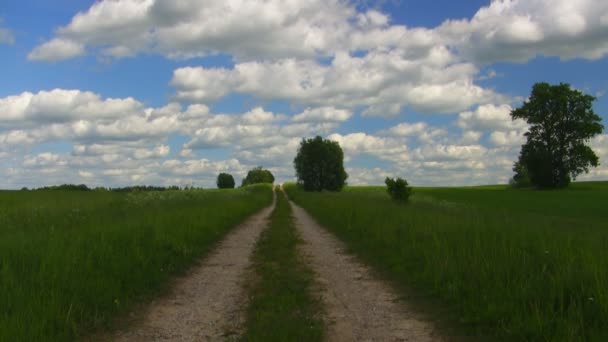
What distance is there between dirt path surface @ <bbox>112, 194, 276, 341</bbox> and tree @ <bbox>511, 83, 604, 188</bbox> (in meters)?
58.5

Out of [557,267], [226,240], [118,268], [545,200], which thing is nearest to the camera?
[557,267]

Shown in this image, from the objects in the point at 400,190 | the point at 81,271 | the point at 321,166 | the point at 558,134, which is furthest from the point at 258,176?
the point at 81,271

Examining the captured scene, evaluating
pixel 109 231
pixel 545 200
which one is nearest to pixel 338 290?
pixel 109 231

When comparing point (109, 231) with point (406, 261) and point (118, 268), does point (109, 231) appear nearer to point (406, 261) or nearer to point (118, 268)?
point (118, 268)

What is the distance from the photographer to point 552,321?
5625mm

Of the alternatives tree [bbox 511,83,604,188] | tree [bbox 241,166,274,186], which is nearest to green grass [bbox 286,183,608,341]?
tree [bbox 511,83,604,188]

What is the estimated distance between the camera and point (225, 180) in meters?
141

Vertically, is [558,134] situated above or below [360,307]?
above

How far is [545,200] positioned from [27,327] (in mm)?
47532

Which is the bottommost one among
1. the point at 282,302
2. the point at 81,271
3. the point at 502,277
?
the point at 282,302

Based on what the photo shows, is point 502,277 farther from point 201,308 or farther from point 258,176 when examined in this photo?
point 258,176

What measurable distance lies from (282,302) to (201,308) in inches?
49.9

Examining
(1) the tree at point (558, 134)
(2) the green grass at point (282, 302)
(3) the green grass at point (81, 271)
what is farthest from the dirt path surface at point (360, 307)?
(1) the tree at point (558, 134)

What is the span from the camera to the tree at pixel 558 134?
59.4m
